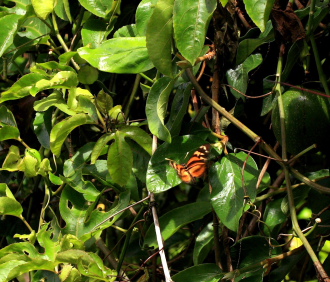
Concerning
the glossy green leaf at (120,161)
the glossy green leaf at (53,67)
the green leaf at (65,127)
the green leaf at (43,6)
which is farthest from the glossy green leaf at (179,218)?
the green leaf at (43,6)

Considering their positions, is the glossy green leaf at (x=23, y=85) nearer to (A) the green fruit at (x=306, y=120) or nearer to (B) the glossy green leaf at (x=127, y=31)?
(B) the glossy green leaf at (x=127, y=31)

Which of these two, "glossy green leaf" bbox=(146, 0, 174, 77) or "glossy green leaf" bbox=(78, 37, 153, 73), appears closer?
"glossy green leaf" bbox=(146, 0, 174, 77)

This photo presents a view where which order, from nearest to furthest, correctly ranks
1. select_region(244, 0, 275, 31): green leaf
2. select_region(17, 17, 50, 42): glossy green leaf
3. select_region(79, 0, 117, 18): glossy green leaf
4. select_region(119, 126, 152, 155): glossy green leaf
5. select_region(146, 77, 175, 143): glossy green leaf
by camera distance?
select_region(244, 0, 275, 31): green leaf < select_region(146, 77, 175, 143): glossy green leaf < select_region(119, 126, 152, 155): glossy green leaf < select_region(79, 0, 117, 18): glossy green leaf < select_region(17, 17, 50, 42): glossy green leaf

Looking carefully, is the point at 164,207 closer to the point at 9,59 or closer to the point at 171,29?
the point at 9,59

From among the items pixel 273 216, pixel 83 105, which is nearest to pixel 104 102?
pixel 83 105

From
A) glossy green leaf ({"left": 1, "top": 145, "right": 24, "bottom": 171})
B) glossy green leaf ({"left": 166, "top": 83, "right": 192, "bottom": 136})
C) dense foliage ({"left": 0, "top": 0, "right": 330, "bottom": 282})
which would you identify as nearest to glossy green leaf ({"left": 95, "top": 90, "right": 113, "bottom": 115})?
dense foliage ({"left": 0, "top": 0, "right": 330, "bottom": 282})

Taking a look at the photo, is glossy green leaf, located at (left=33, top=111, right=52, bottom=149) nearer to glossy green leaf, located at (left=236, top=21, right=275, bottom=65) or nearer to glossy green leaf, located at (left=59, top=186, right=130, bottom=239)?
glossy green leaf, located at (left=59, top=186, right=130, bottom=239)

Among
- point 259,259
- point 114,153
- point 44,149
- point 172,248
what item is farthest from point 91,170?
point 172,248
